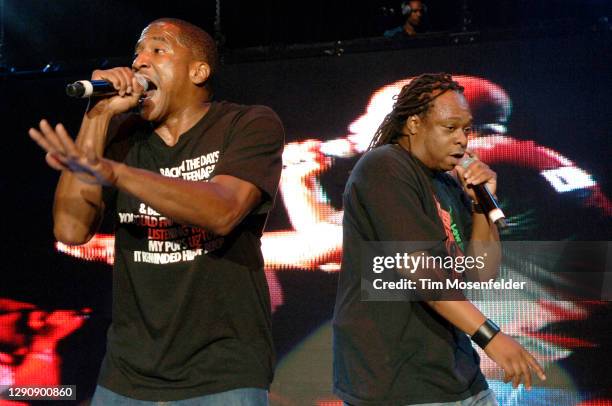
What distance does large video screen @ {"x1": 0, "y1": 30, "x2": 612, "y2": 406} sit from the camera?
3727 mm

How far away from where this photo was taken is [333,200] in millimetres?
4020

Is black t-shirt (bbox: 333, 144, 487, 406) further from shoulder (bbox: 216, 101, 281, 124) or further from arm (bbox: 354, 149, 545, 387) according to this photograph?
shoulder (bbox: 216, 101, 281, 124)

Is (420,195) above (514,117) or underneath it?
underneath

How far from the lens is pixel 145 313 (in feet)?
7.32

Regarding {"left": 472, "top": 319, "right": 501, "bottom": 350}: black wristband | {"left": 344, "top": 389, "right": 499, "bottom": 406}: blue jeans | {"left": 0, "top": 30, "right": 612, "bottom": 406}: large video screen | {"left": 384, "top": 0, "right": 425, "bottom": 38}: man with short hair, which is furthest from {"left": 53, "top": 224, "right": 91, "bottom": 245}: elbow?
{"left": 384, "top": 0, "right": 425, "bottom": 38}: man with short hair

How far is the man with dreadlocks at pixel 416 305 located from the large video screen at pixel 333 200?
42.4 inches

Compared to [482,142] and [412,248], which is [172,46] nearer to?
[412,248]

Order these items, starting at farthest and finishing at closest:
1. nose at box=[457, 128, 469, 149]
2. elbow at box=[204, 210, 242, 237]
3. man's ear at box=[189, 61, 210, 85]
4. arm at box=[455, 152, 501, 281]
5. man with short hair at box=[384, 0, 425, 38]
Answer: man with short hair at box=[384, 0, 425, 38]
arm at box=[455, 152, 501, 281]
nose at box=[457, 128, 469, 149]
man's ear at box=[189, 61, 210, 85]
elbow at box=[204, 210, 242, 237]

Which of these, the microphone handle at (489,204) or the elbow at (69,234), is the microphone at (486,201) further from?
the elbow at (69,234)

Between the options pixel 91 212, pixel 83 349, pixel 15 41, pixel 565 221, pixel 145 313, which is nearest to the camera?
pixel 145 313

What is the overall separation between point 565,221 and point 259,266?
1915 mm

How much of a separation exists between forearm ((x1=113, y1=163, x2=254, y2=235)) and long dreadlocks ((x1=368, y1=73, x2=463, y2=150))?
2.85 ft

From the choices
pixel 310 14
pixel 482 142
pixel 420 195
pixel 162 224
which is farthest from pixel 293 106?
pixel 162 224

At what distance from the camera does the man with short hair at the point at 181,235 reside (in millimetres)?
2143
